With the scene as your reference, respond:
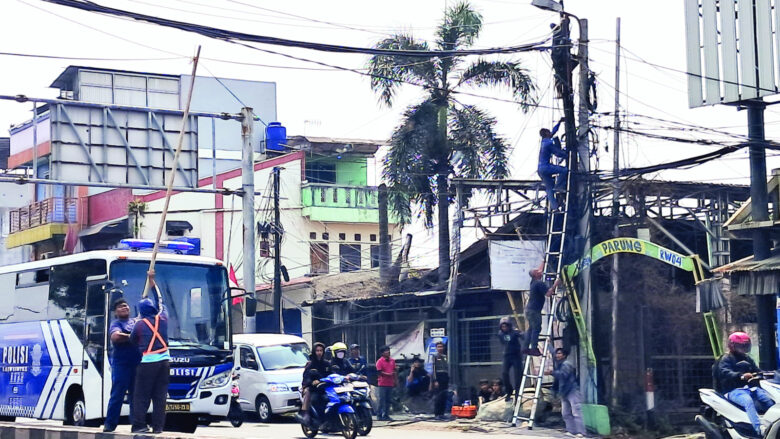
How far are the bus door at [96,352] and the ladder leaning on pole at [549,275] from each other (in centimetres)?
732

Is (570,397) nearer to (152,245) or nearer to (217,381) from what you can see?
(217,381)

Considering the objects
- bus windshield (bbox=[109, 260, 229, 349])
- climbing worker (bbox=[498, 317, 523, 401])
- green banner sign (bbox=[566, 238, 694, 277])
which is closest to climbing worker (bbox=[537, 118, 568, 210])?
green banner sign (bbox=[566, 238, 694, 277])

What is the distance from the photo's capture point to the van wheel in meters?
25.7

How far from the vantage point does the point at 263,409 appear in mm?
25891

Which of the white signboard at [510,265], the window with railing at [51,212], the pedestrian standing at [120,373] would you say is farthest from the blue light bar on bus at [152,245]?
the window with railing at [51,212]

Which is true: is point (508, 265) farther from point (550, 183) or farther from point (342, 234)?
point (342, 234)

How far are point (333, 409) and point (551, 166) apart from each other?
640 cm

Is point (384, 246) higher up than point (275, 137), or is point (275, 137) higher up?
point (275, 137)

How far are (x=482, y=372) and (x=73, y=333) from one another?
36.3 ft

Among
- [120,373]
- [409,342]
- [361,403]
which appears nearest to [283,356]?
[409,342]

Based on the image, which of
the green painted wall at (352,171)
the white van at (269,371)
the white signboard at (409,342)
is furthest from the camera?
the green painted wall at (352,171)

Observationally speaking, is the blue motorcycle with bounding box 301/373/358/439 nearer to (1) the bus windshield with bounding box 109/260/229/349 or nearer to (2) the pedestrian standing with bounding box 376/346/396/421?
(1) the bus windshield with bounding box 109/260/229/349

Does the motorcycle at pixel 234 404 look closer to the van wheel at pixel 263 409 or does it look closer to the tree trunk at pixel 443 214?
the van wheel at pixel 263 409

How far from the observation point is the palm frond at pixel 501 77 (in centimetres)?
3041
